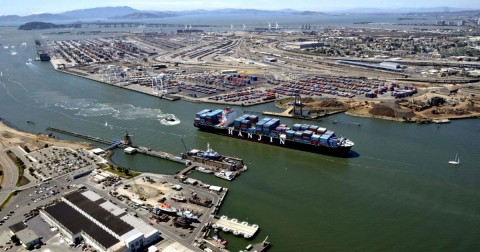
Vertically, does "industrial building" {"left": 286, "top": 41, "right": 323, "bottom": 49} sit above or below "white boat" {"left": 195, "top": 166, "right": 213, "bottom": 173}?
above

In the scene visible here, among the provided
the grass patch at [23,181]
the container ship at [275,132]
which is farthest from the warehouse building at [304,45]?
the grass patch at [23,181]

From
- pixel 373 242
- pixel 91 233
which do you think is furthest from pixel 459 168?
pixel 91 233

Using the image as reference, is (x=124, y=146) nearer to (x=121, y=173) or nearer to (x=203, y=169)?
(x=121, y=173)

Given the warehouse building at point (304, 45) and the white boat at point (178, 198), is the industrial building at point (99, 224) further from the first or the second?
the warehouse building at point (304, 45)

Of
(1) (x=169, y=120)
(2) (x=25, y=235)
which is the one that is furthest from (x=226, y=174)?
(1) (x=169, y=120)

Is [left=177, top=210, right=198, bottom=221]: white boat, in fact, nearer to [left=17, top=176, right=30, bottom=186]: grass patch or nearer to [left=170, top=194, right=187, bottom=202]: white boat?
[left=170, top=194, right=187, bottom=202]: white boat

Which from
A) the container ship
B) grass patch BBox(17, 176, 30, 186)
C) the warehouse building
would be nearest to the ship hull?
the container ship

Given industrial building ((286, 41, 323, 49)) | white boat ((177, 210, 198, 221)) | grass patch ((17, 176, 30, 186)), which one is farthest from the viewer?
industrial building ((286, 41, 323, 49))
